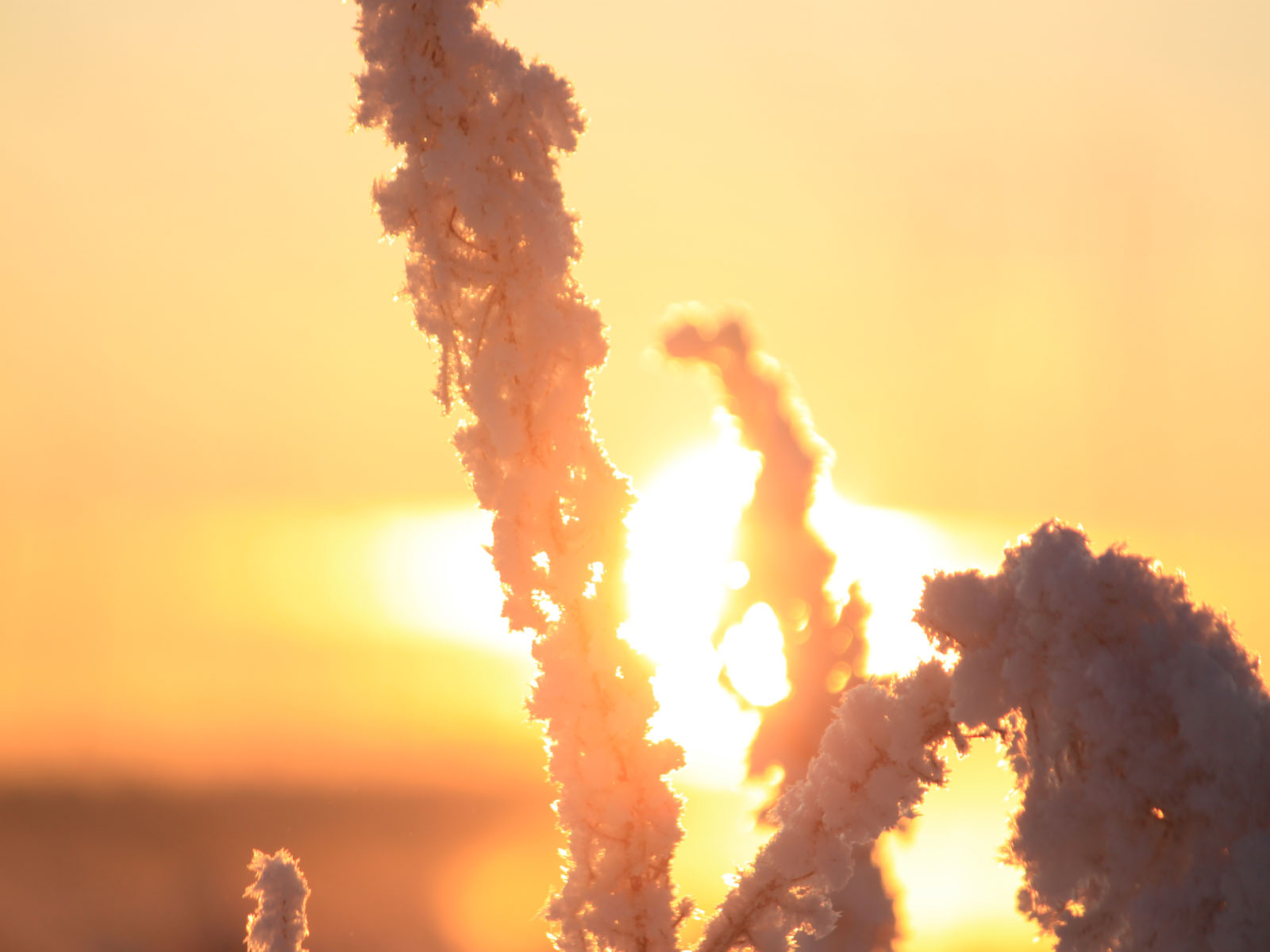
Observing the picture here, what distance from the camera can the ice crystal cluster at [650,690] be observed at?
623 cm

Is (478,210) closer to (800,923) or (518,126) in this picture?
(518,126)

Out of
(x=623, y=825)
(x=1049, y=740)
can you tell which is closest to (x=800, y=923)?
(x=623, y=825)

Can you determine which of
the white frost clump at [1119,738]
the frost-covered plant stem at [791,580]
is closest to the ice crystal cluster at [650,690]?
the white frost clump at [1119,738]

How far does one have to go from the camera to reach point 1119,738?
623cm

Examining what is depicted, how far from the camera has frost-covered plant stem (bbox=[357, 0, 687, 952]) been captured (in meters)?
6.84

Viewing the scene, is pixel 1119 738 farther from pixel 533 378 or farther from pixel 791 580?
pixel 791 580

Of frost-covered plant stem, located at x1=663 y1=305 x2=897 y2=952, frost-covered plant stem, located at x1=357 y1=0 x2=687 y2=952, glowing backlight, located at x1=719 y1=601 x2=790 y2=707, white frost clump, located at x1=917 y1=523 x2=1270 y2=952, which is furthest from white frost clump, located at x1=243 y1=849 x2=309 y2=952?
glowing backlight, located at x1=719 y1=601 x2=790 y2=707

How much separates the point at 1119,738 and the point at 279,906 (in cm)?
639

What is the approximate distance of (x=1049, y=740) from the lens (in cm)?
661

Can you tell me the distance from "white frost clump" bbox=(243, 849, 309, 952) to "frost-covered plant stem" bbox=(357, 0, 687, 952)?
2374mm

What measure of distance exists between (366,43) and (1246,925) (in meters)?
8.18

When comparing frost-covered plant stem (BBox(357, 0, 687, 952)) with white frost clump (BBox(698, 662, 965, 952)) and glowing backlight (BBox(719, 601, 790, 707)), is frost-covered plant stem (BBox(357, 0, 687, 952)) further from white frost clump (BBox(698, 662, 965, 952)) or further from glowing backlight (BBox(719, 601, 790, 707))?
glowing backlight (BBox(719, 601, 790, 707))

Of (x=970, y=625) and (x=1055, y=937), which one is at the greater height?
(x=970, y=625)

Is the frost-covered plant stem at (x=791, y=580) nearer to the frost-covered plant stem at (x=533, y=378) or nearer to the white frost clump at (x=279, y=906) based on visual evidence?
the frost-covered plant stem at (x=533, y=378)
